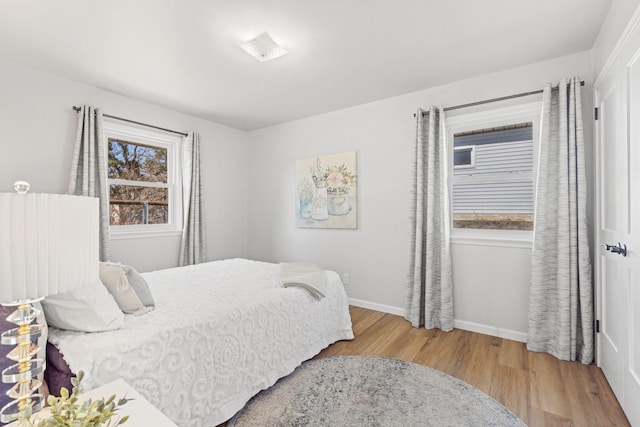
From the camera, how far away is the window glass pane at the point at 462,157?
310 centimetres

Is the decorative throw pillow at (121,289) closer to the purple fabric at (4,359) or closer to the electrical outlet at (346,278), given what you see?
the purple fabric at (4,359)

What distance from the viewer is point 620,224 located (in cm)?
181

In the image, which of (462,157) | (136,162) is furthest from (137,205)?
(462,157)

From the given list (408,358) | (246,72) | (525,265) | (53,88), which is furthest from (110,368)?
(525,265)

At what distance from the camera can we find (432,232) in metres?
3.03

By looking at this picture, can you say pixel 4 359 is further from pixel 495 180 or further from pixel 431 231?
pixel 495 180

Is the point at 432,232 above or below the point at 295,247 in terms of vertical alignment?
above

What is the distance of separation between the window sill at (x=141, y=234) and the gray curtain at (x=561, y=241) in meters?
3.85

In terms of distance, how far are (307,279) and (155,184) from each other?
2544 millimetres

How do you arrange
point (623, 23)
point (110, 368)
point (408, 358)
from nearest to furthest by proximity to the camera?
point (110, 368), point (623, 23), point (408, 358)

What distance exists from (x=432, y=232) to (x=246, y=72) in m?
2.32

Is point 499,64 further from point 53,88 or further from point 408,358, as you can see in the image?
point 53,88

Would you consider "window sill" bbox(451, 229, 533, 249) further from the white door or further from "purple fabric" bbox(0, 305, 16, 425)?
"purple fabric" bbox(0, 305, 16, 425)

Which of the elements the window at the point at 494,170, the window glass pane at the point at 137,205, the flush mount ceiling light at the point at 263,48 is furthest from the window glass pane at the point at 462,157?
the window glass pane at the point at 137,205
